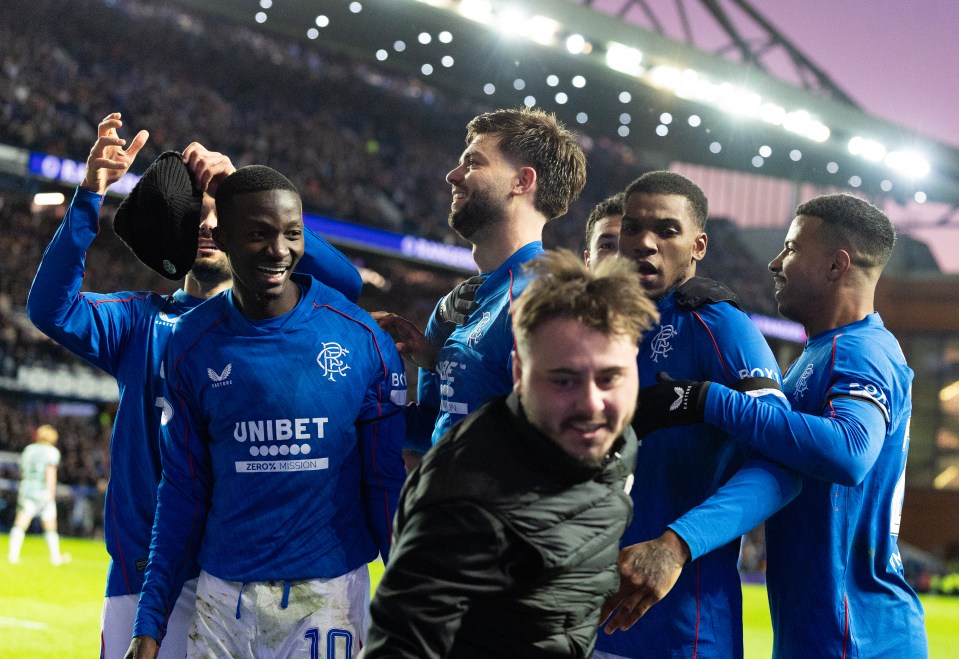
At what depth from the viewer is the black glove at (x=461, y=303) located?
324cm

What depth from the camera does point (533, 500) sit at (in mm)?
1918

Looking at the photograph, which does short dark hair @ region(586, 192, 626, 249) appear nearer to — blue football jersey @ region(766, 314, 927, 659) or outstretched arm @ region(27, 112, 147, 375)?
blue football jersey @ region(766, 314, 927, 659)

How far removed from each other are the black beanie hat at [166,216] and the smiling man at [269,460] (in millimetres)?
227

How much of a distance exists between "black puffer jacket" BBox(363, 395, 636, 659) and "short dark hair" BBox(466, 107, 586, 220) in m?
1.49

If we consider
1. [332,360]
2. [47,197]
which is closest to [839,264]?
[332,360]

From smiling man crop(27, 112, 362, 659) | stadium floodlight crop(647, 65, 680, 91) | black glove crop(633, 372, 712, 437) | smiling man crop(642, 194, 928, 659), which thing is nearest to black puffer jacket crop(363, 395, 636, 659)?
black glove crop(633, 372, 712, 437)

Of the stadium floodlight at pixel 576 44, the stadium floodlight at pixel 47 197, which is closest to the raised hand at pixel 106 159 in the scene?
the stadium floodlight at pixel 47 197

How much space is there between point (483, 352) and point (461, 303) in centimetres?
38

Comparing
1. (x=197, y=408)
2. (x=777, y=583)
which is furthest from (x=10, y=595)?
(x=777, y=583)

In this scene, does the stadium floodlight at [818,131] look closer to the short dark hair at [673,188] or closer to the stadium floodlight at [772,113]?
the stadium floodlight at [772,113]

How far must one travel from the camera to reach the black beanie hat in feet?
10.5

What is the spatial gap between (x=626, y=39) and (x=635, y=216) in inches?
1000

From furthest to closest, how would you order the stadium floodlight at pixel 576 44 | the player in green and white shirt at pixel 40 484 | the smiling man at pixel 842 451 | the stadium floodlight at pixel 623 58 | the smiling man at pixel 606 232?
the stadium floodlight at pixel 623 58 < the stadium floodlight at pixel 576 44 < the player in green and white shirt at pixel 40 484 < the smiling man at pixel 606 232 < the smiling man at pixel 842 451

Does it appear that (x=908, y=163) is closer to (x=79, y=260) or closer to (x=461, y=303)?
(x=461, y=303)
